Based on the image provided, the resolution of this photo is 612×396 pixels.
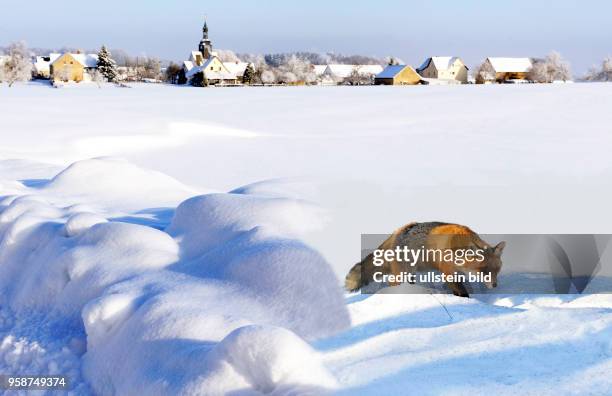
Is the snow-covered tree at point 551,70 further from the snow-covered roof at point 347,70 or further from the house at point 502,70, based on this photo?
the snow-covered roof at point 347,70

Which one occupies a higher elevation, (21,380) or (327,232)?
(327,232)

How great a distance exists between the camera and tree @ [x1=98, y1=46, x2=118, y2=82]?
55.4m

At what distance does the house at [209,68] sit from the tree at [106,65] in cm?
689

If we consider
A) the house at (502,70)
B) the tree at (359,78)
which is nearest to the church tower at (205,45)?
the tree at (359,78)

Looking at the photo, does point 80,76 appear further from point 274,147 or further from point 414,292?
point 414,292

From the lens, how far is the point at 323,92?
30.1 m

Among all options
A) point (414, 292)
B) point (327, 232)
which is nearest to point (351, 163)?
point (327, 232)

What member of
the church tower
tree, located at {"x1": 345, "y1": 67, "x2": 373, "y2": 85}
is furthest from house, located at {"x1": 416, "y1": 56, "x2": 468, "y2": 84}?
the church tower

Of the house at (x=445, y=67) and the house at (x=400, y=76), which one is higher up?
the house at (x=445, y=67)

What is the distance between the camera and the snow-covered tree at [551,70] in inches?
2167

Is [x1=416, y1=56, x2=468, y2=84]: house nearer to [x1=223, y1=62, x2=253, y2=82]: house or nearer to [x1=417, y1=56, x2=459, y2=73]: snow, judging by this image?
[x1=417, y1=56, x2=459, y2=73]: snow

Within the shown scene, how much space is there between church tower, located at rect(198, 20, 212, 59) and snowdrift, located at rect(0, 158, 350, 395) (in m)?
70.1

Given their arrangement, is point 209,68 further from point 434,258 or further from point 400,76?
point 434,258

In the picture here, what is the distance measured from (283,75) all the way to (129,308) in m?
60.7
